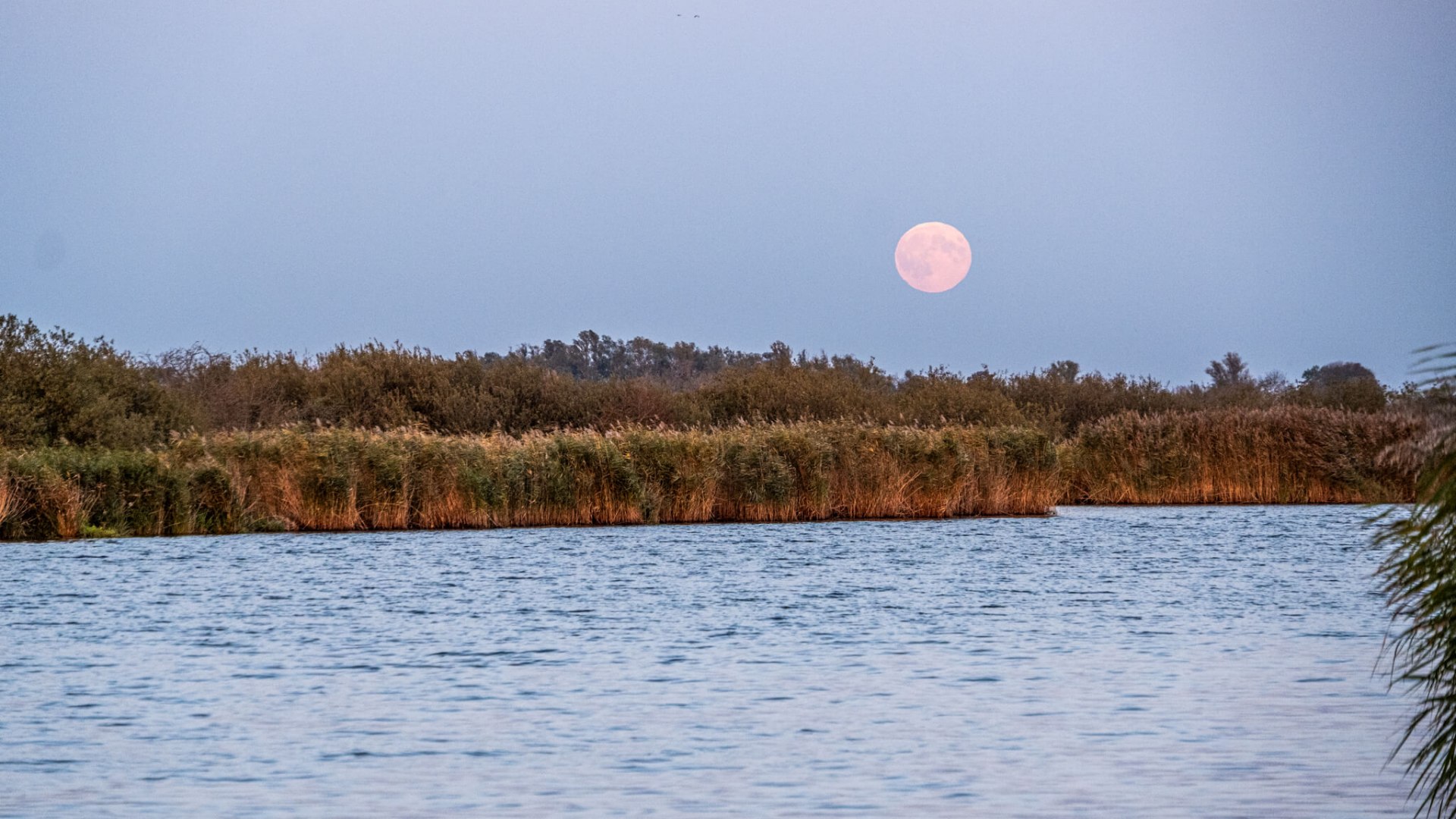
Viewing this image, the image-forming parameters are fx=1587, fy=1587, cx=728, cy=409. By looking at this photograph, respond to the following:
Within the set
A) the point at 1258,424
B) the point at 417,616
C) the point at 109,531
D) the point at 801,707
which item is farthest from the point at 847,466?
the point at 801,707

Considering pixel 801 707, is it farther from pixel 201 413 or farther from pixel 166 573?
pixel 201 413

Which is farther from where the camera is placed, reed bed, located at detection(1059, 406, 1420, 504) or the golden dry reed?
reed bed, located at detection(1059, 406, 1420, 504)

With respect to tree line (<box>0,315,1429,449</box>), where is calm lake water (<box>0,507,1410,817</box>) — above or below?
below

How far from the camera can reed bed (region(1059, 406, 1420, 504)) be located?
37.8 m

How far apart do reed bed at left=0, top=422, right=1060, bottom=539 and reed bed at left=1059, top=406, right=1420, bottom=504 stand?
12.8ft

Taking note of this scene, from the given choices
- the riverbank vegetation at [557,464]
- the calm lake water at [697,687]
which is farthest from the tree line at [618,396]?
the calm lake water at [697,687]

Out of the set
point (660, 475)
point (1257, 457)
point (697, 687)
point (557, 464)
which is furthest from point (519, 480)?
point (697, 687)

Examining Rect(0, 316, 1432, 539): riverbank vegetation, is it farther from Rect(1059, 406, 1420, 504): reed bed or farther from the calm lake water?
the calm lake water

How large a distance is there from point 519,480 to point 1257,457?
1786cm

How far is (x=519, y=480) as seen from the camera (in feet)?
107

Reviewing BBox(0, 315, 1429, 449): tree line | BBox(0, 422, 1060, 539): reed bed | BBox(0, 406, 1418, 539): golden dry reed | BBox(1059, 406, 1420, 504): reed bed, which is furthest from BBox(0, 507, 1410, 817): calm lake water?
BBox(0, 315, 1429, 449): tree line

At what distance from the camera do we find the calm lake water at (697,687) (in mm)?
9375

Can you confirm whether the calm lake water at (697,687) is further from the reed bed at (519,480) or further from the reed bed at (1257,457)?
the reed bed at (1257,457)

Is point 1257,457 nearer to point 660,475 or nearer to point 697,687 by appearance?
point 660,475
